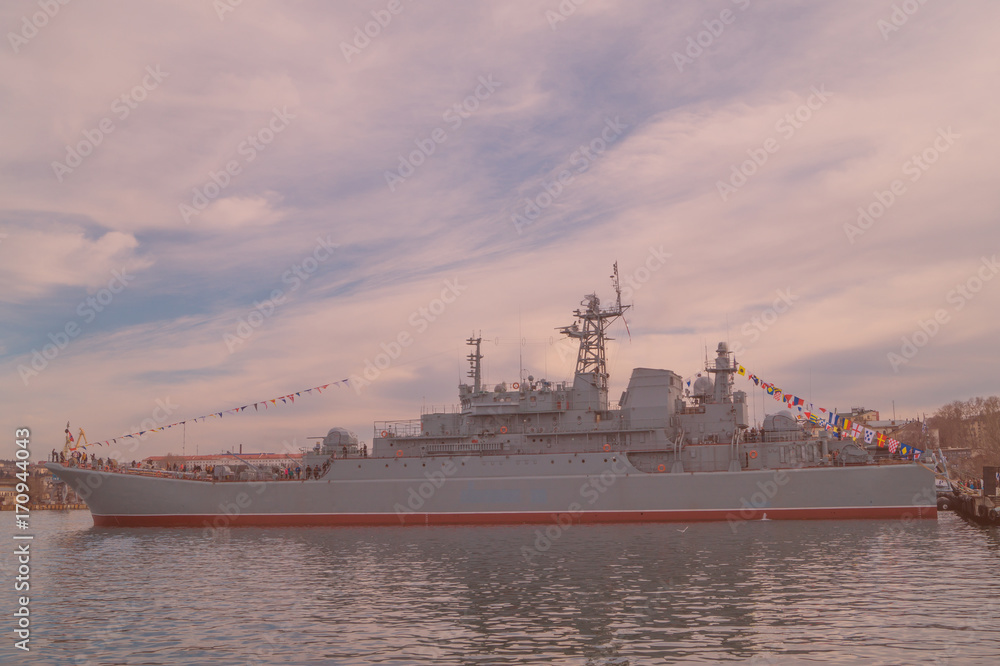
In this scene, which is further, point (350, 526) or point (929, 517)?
point (350, 526)

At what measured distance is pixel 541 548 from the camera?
2634 cm

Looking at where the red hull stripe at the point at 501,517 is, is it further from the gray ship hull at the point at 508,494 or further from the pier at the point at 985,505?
the pier at the point at 985,505

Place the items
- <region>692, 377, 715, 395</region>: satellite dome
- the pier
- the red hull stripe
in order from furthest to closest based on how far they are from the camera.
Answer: <region>692, 377, 715, 395</region>: satellite dome
the pier
the red hull stripe

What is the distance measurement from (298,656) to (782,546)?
1844 cm

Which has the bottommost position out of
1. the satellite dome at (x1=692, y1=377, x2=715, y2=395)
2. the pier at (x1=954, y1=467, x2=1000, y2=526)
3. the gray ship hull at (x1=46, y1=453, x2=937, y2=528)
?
the pier at (x1=954, y1=467, x2=1000, y2=526)

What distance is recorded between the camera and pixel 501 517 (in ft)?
119

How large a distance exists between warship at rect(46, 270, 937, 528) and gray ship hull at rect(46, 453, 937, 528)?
57 mm

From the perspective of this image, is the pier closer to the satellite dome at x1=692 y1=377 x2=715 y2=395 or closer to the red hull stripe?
the red hull stripe

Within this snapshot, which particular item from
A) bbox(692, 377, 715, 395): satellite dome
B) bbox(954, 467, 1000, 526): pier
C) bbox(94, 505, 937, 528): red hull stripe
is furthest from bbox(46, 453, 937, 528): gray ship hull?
bbox(692, 377, 715, 395): satellite dome

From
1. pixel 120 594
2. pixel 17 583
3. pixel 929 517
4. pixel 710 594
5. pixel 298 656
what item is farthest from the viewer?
pixel 929 517

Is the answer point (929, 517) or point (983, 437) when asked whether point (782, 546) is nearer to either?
point (929, 517)

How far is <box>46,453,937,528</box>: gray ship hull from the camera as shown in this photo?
3344 cm

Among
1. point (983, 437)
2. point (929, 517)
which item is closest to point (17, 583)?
point (929, 517)

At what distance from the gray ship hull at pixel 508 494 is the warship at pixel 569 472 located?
0.06 metres
